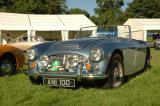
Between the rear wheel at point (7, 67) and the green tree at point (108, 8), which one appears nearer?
the rear wheel at point (7, 67)

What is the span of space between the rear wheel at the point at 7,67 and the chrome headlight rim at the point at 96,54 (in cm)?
304

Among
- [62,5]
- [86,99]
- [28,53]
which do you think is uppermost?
[62,5]

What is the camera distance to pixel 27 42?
2292 cm

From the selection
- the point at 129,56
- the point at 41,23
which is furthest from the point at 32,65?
the point at 41,23

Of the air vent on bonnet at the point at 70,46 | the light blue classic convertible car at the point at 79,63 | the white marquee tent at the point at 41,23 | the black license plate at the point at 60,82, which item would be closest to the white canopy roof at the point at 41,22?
the white marquee tent at the point at 41,23

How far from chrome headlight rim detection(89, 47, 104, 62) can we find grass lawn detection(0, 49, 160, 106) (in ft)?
1.71

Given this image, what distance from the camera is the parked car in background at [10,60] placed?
27.8 ft

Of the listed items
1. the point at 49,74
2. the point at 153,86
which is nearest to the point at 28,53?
the point at 49,74

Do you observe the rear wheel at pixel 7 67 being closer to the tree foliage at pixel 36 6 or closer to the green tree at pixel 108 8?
the tree foliage at pixel 36 6

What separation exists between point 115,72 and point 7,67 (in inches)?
123

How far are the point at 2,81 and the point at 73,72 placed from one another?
6.21ft

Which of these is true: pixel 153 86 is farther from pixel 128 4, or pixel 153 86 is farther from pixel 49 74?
pixel 128 4

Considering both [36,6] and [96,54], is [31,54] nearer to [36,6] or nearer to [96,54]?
[96,54]

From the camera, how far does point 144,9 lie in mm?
78562
